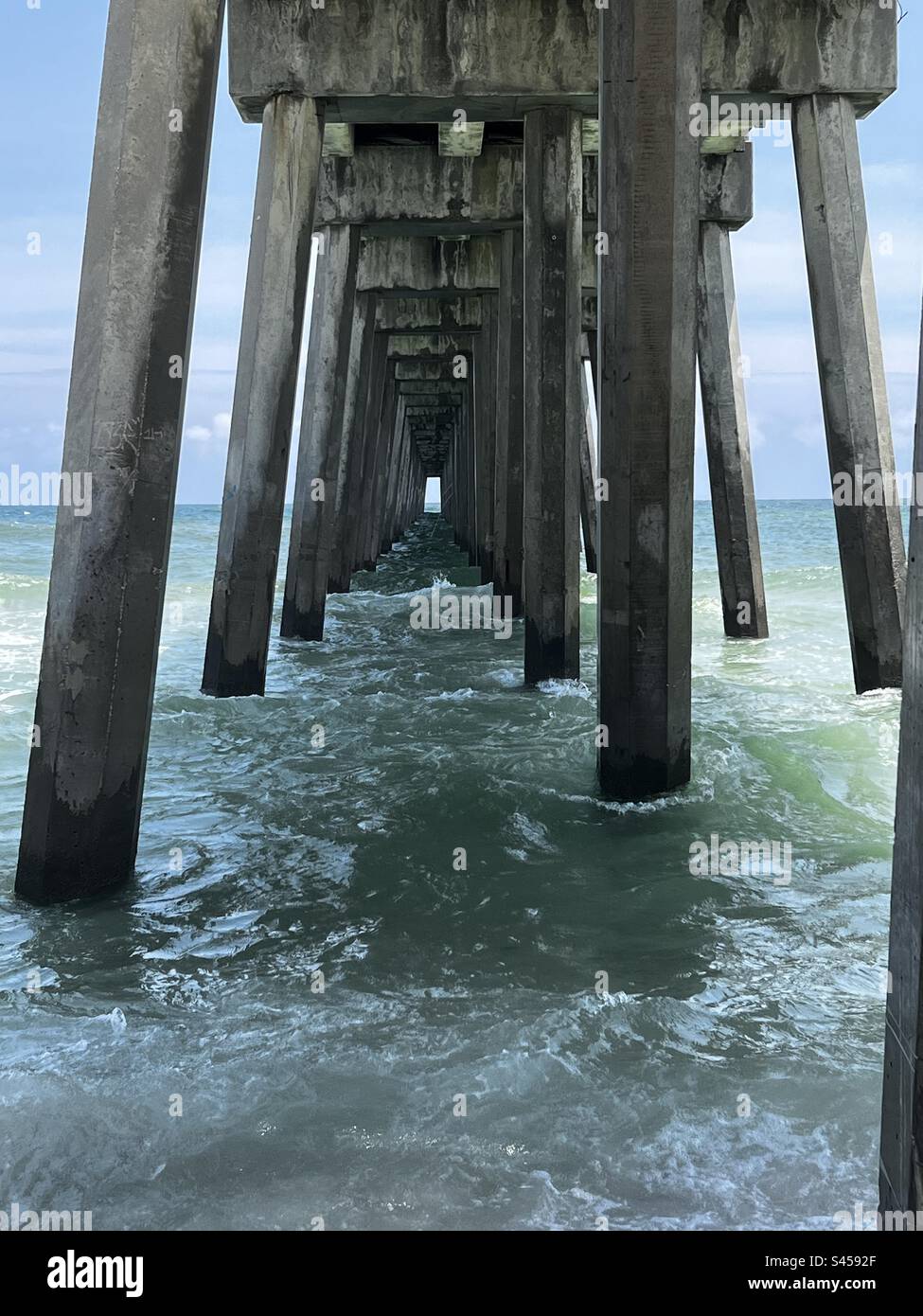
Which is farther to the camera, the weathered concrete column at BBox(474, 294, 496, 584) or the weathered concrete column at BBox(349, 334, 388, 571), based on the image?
the weathered concrete column at BBox(349, 334, 388, 571)

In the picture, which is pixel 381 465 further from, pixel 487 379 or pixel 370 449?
pixel 487 379

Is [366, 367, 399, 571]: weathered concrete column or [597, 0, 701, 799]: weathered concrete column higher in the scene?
[366, 367, 399, 571]: weathered concrete column

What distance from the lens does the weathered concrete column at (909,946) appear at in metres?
1.93

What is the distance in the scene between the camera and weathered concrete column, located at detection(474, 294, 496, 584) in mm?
17078

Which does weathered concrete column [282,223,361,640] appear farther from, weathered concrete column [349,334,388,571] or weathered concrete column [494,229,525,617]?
weathered concrete column [349,334,388,571]

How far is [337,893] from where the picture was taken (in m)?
4.88

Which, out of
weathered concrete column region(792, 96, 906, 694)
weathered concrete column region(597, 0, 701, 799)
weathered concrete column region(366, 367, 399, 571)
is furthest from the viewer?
weathered concrete column region(366, 367, 399, 571)

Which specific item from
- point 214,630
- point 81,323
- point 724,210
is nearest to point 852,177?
point 724,210

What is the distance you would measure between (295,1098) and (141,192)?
127 inches
